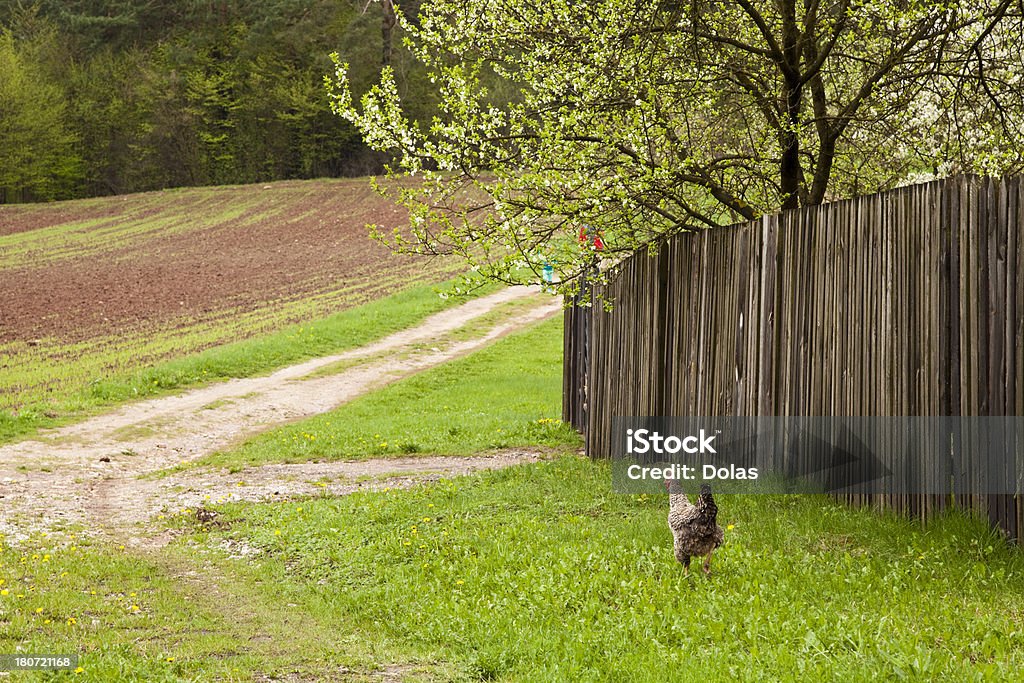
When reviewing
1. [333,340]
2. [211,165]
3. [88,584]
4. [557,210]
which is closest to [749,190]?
[557,210]

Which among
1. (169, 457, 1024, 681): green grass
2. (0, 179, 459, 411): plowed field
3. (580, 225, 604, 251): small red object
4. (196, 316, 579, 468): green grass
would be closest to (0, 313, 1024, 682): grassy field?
(169, 457, 1024, 681): green grass

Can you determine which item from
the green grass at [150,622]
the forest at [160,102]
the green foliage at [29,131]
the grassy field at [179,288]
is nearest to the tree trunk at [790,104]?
the green grass at [150,622]

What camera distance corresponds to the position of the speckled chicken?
6324 mm

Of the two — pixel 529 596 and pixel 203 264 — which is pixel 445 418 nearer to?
pixel 529 596

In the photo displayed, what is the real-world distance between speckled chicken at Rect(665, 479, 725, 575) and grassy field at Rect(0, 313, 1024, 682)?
172 millimetres

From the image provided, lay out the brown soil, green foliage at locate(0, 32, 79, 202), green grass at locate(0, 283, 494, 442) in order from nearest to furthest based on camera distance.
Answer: green grass at locate(0, 283, 494, 442)
the brown soil
green foliage at locate(0, 32, 79, 202)

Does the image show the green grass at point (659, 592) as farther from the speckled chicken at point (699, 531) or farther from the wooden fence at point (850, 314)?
the wooden fence at point (850, 314)

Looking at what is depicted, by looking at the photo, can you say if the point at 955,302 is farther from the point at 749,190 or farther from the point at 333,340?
the point at 333,340

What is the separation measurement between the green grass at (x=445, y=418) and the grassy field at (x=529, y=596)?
415 cm

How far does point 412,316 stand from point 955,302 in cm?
2201

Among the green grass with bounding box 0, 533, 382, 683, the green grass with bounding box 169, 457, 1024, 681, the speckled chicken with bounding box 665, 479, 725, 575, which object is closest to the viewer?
the green grass with bounding box 169, 457, 1024, 681

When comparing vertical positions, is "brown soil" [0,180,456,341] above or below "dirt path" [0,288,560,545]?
above

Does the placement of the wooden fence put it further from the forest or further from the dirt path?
the forest

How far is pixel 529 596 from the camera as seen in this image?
656cm
